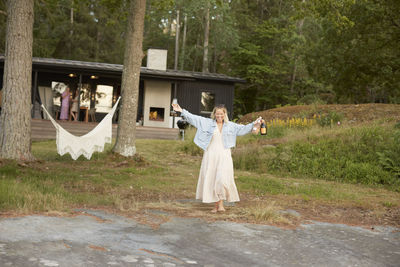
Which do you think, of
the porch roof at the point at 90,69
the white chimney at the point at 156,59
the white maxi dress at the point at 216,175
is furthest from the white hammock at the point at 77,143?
the white chimney at the point at 156,59

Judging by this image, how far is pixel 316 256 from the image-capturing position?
496 centimetres

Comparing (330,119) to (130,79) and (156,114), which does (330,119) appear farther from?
(156,114)

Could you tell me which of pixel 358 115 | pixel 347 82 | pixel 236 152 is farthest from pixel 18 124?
pixel 347 82

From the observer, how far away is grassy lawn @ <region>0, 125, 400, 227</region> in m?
6.63

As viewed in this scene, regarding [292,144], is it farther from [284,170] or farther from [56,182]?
[56,182]

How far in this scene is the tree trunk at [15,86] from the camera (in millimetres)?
9766

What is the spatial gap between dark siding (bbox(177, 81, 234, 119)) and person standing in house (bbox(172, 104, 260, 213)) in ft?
55.0

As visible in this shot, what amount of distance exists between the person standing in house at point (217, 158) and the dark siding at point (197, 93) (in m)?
16.8

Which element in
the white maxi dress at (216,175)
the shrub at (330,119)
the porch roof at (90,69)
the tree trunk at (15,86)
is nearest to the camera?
the white maxi dress at (216,175)

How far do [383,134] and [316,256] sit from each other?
28.5 feet

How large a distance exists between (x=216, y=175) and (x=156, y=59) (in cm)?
1754

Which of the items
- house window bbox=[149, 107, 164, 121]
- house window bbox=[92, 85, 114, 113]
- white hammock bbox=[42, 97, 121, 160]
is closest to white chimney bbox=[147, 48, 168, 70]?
house window bbox=[149, 107, 164, 121]

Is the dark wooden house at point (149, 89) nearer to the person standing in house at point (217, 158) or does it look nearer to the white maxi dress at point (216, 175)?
the person standing in house at point (217, 158)

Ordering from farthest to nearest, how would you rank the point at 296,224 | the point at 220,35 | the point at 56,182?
the point at 220,35 < the point at 56,182 < the point at 296,224
